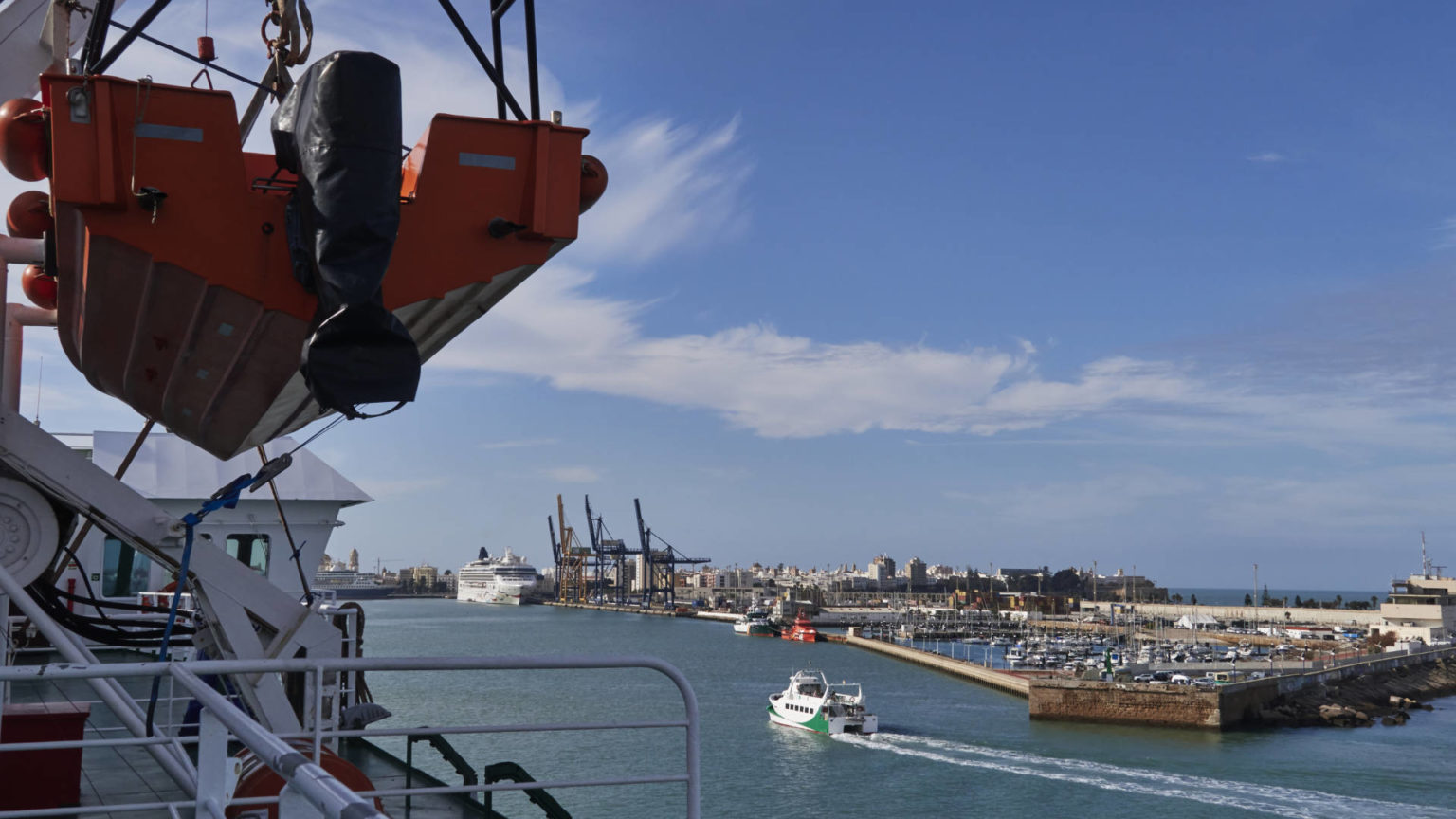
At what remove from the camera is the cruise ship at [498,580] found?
584 feet

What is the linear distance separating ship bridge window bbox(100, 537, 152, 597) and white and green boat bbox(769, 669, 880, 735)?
28809 mm

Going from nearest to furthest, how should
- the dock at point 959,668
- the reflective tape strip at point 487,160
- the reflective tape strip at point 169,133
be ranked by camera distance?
the reflective tape strip at point 169,133 < the reflective tape strip at point 487,160 < the dock at point 959,668

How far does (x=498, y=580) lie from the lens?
596 ft

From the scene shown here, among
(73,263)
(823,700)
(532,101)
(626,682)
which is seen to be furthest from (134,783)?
(626,682)

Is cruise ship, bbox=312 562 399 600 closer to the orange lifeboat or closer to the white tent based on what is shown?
the white tent

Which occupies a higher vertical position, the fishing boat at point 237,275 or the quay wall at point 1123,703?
the fishing boat at point 237,275

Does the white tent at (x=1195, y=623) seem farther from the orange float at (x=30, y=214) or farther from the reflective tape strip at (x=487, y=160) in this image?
the orange float at (x=30, y=214)

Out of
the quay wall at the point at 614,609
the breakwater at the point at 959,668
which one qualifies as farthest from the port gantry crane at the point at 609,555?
the breakwater at the point at 959,668

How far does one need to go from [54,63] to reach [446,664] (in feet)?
17.6

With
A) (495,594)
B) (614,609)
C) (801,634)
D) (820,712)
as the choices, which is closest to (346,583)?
(495,594)

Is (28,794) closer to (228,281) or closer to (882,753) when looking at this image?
(228,281)

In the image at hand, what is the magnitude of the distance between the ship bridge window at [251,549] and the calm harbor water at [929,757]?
12.2 m

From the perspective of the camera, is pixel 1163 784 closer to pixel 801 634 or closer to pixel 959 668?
pixel 959 668

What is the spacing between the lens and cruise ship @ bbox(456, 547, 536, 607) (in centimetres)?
17788
